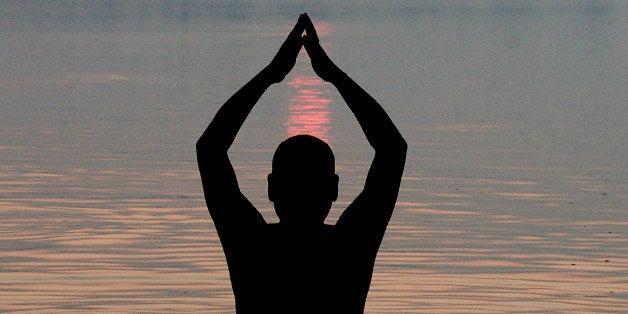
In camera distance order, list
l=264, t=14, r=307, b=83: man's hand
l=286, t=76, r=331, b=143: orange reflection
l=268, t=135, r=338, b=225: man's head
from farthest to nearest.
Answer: l=286, t=76, r=331, b=143: orange reflection, l=264, t=14, r=307, b=83: man's hand, l=268, t=135, r=338, b=225: man's head

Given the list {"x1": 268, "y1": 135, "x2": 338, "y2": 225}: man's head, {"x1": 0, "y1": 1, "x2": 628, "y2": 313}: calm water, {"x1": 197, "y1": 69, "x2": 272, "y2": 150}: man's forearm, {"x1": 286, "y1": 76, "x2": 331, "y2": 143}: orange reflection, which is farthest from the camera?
{"x1": 286, "y1": 76, "x2": 331, "y2": 143}: orange reflection

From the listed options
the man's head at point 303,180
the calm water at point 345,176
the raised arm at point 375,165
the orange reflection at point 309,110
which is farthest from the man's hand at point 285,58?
the orange reflection at point 309,110

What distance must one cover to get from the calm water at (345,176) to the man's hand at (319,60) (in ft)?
23.0

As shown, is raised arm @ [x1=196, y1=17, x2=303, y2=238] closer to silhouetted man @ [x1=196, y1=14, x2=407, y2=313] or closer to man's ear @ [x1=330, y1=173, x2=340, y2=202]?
silhouetted man @ [x1=196, y1=14, x2=407, y2=313]

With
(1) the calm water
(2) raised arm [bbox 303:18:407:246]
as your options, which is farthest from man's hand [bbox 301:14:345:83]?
(1) the calm water

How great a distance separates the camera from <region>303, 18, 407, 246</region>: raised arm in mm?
4988

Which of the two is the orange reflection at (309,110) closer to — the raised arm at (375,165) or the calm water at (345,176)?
the calm water at (345,176)

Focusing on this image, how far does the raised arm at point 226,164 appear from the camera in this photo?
4.94 metres

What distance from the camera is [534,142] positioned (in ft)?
83.5

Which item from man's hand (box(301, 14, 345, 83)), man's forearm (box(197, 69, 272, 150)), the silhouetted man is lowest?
the silhouetted man

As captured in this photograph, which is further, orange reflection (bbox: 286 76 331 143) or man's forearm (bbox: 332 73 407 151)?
orange reflection (bbox: 286 76 331 143)

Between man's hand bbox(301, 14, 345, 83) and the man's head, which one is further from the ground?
man's hand bbox(301, 14, 345, 83)

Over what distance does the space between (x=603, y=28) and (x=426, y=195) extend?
6254 cm

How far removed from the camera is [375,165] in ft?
16.6
